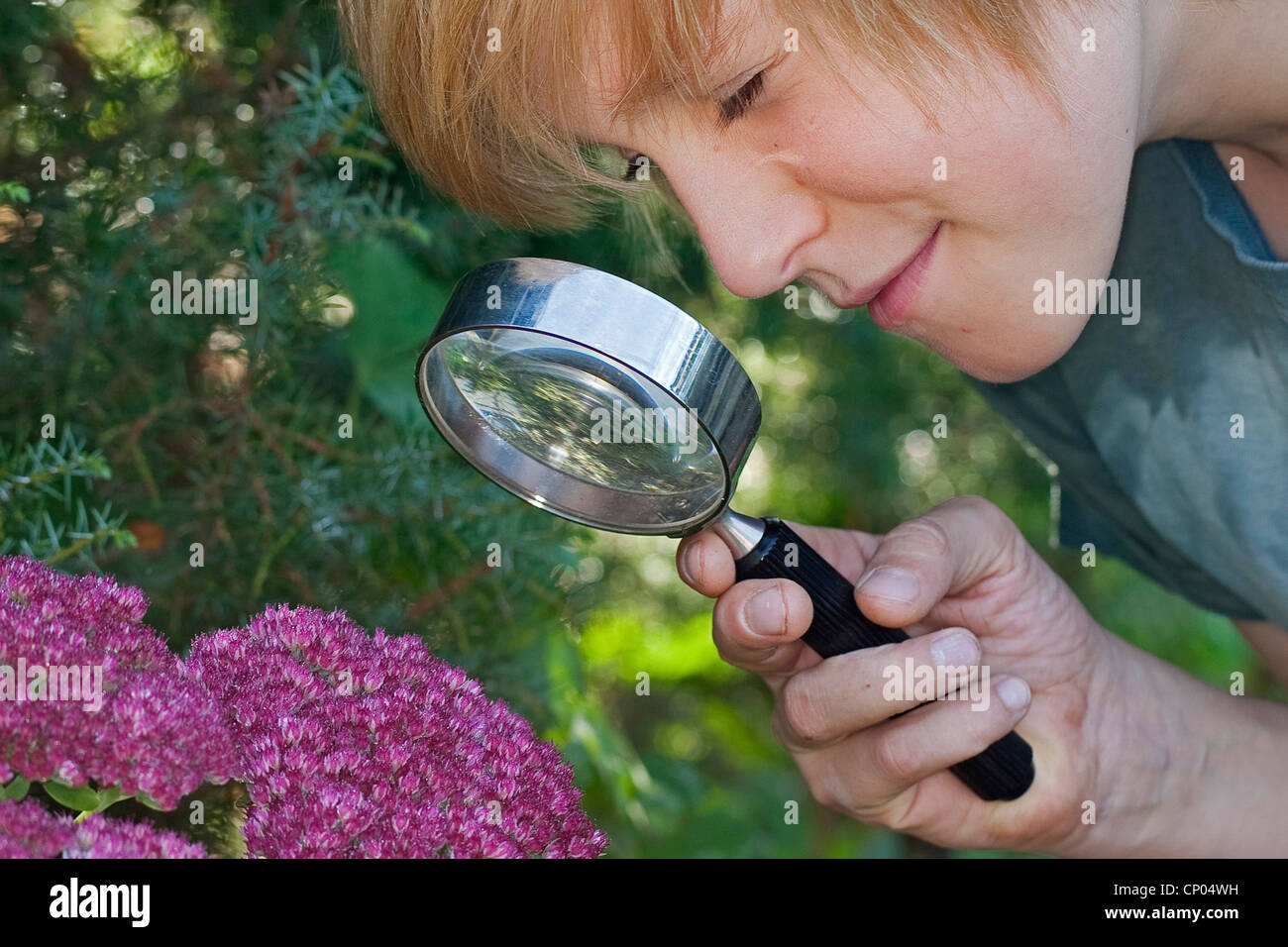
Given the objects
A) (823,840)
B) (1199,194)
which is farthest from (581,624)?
(823,840)

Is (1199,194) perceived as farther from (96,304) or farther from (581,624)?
(96,304)

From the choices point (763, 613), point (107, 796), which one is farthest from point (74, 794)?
point (763, 613)

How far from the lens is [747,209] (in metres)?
0.84

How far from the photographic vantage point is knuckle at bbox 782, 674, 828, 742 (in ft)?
3.38

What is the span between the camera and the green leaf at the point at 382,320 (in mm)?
1070

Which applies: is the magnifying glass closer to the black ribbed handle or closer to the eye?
the black ribbed handle

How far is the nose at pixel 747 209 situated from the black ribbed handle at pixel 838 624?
0.21 meters

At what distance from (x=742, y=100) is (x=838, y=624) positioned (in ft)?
1.46

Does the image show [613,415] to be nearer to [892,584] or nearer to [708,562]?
[708,562]

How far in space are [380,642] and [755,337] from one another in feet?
3.52

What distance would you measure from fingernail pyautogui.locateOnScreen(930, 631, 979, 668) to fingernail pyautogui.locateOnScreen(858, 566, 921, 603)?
0.16 ft
